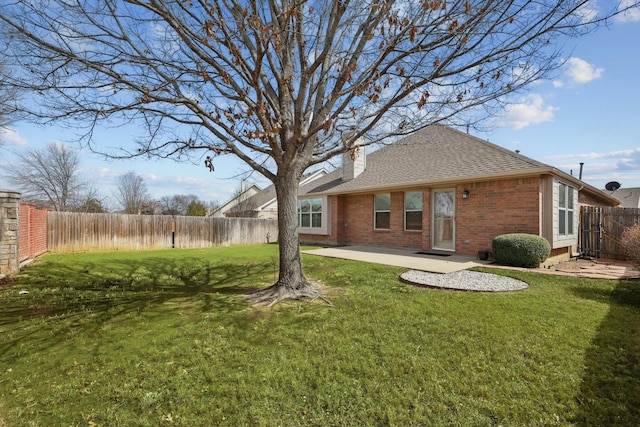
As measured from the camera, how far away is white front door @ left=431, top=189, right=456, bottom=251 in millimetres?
11469

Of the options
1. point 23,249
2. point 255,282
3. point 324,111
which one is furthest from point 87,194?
point 324,111

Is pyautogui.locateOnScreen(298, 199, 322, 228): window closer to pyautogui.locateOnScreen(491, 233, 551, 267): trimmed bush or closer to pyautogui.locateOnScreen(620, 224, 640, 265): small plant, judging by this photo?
pyautogui.locateOnScreen(491, 233, 551, 267): trimmed bush

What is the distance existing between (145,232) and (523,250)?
54.0 feet

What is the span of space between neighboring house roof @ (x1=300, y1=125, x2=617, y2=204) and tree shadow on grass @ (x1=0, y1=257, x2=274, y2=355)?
6.04 m

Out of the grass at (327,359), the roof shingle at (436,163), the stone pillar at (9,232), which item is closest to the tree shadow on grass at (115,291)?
the grass at (327,359)

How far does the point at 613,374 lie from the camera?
311 cm

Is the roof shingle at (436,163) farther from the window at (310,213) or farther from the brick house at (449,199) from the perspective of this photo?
the window at (310,213)

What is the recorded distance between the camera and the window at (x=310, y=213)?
17.5m

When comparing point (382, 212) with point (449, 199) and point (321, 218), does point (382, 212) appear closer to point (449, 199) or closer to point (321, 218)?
point (449, 199)

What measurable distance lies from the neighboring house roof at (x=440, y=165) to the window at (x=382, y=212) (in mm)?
716

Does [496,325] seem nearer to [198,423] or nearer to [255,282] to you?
[198,423]

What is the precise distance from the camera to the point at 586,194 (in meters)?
13.2

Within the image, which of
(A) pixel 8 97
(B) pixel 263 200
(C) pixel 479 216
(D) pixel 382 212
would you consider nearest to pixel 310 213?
(D) pixel 382 212

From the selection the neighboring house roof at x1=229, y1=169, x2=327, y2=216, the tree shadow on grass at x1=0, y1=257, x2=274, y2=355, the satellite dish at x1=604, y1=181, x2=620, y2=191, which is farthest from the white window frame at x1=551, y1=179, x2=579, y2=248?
the neighboring house roof at x1=229, y1=169, x2=327, y2=216
